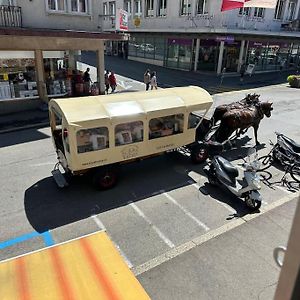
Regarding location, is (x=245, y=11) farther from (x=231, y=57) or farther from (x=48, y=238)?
(x=48, y=238)

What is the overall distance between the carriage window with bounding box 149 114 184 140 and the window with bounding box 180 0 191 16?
2474 centimetres

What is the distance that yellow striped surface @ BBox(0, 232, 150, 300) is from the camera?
11.9 ft

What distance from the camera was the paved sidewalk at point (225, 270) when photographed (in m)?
5.35

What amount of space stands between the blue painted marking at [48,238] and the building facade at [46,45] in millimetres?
10554

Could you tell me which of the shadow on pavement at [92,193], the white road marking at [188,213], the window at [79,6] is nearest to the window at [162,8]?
the window at [79,6]

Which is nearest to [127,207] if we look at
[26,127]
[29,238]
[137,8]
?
[29,238]

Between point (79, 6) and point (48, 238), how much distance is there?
47.9 ft

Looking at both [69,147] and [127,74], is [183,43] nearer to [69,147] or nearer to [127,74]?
[127,74]

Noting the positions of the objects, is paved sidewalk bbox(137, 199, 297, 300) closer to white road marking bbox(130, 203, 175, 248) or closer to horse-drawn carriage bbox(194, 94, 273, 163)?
white road marking bbox(130, 203, 175, 248)

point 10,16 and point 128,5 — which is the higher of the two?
point 128,5

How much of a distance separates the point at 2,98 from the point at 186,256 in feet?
46.5

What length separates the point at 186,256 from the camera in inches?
245

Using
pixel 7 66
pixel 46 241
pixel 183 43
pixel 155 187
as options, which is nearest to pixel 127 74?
pixel 183 43

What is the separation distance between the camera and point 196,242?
663cm
